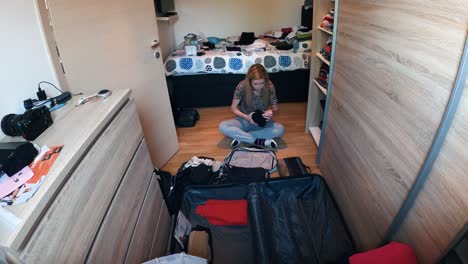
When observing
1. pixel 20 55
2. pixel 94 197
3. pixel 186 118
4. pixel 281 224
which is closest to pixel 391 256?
pixel 281 224

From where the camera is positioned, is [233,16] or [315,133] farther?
[233,16]

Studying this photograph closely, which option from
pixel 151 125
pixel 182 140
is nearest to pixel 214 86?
pixel 182 140

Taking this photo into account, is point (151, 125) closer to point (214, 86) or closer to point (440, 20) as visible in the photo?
point (214, 86)

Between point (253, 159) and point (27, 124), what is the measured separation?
1.59 meters

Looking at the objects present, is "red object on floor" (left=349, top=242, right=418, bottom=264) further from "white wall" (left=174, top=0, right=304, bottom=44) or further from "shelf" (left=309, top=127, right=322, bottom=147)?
"white wall" (left=174, top=0, right=304, bottom=44)

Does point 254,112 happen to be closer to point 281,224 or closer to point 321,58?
point 321,58

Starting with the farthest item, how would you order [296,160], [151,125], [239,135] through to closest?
[239,135]
[296,160]
[151,125]

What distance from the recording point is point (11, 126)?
0.92 metres

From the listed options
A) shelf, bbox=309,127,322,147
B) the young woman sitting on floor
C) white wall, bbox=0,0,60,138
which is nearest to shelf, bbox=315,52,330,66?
the young woman sitting on floor

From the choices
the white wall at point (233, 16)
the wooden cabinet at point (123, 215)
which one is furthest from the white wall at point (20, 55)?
the white wall at point (233, 16)

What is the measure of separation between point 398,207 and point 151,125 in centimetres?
169

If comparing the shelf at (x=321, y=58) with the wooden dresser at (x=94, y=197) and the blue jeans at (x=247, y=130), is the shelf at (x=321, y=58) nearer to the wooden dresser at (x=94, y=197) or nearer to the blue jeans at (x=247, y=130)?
the blue jeans at (x=247, y=130)

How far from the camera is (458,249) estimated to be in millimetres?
783

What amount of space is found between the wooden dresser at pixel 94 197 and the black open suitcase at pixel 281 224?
1.28ft
